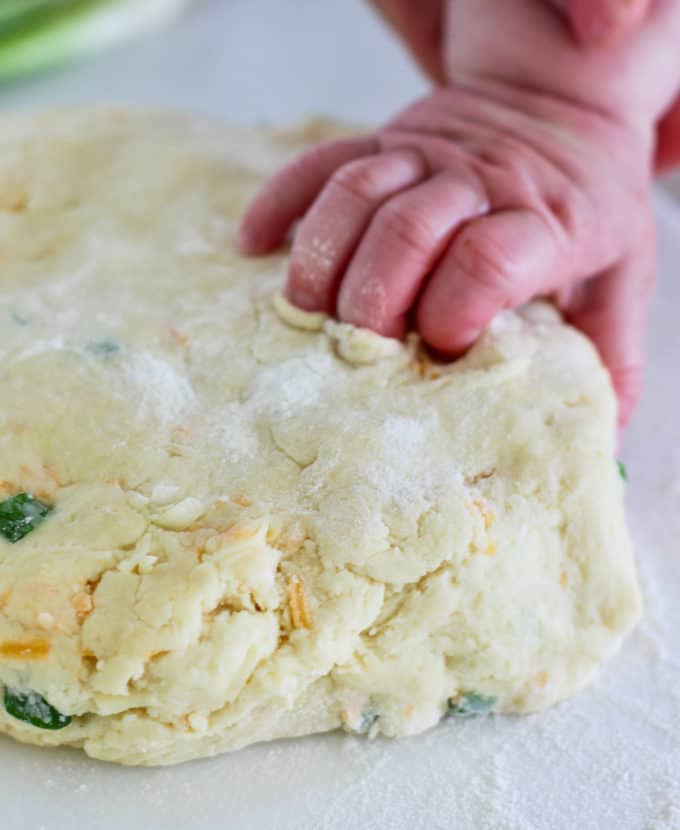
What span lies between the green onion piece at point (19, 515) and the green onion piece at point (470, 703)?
0.56 metres

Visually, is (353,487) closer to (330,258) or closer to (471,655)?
(471,655)

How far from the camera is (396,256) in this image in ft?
4.82

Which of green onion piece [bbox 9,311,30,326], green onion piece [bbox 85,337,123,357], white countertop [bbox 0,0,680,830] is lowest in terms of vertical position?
white countertop [bbox 0,0,680,830]

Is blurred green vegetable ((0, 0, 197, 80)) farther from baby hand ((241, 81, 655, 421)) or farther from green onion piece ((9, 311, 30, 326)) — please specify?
green onion piece ((9, 311, 30, 326))

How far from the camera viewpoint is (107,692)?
1.20 meters

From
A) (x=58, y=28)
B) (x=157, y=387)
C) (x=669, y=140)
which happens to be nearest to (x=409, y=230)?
(x=157, y=387)

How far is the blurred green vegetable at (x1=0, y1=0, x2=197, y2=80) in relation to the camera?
2.83m

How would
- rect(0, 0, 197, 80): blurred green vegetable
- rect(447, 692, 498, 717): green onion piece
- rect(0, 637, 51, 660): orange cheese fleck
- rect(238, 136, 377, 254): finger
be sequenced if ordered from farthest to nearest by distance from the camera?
rect(0, 0, 197, 80): blurred green vegetable
rect(238, 136, 377, 254): finger
rect(447, 692, 498, 717): green onion piece
rect(0, 637, 51, 660): orange cheese fleck

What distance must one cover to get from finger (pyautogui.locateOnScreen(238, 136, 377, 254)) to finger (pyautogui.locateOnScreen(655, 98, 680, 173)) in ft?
2.37

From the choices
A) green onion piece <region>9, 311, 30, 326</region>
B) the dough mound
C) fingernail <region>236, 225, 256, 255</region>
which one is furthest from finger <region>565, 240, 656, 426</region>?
green onion piece <region>9, 311, 30, 326</region>

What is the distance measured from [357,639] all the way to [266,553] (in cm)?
16

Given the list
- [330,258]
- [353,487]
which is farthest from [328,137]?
[353,487]

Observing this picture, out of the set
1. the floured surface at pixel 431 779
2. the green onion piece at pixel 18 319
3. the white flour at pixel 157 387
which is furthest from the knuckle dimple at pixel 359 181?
the floured surface at pixel 431 779

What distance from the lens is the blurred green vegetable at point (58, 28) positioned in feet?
9.28
